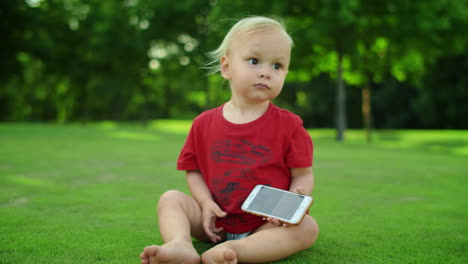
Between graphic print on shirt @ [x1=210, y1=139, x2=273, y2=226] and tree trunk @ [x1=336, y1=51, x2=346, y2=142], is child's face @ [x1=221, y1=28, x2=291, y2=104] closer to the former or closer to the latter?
graphic print on shirt @ [x1=210, y1=139, x2=273, y2=226]

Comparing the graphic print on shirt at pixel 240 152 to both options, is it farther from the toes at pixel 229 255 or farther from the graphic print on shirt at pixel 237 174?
the toes at pixel 229 255

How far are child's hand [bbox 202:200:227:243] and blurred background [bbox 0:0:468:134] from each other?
1452 mm

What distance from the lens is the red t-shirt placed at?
225 cm

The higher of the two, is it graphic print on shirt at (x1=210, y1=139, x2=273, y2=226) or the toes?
graphic print on shirt at (x1=210, y1=139, x2=273, y2=226)

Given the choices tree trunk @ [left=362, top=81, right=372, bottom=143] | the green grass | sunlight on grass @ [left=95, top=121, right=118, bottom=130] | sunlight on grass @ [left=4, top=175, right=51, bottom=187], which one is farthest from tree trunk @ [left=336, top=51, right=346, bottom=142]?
sunlight on grass @ [left=4, top=175, right=51, bottom=187]

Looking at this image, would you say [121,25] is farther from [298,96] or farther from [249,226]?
[249,226]

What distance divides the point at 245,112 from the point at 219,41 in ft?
60.3

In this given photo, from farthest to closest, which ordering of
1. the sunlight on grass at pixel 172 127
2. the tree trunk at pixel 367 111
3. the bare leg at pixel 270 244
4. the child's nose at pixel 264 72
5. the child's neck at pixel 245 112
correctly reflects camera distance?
the sunlight on grass at pixel 172 127
the tree trunk at pixel 367 111
the child's neck at pixel 245 112
the child's nose at pixel 264 72
the bare leg at pixel 270 244

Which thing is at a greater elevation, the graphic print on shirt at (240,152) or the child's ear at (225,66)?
the child's ear at (225,66)

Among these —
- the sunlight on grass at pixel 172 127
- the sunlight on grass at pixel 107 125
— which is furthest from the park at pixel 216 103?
the sunlight on grass at pixel 107 125

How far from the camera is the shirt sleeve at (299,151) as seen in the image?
226cm

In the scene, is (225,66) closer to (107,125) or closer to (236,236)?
→ (236,236)

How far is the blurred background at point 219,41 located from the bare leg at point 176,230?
4.89 ft

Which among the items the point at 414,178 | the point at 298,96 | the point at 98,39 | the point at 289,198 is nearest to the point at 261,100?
the point at 289,198
